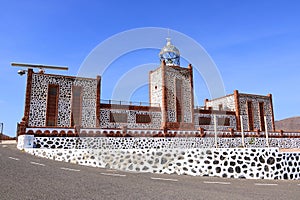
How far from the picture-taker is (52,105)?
645 inches

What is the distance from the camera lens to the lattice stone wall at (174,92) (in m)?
19.9

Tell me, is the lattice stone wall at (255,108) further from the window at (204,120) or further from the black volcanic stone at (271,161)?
the black volcanic stone at (271,161)

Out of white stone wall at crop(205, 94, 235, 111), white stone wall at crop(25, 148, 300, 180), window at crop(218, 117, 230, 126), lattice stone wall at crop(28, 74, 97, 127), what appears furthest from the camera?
white stone wall at crop(205, 94, 235, 111)

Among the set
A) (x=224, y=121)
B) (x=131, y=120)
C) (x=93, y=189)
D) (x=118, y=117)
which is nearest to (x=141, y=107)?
(x=131, y=120)

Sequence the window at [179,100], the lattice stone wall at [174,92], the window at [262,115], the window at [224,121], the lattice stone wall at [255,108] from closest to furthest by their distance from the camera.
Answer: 1. the lattice stone wall at [174,92]
2. the window at [179,100]
3. the window at [224,121]
4. the lattice stone wall at [255,108]
5. the window at [262,115]

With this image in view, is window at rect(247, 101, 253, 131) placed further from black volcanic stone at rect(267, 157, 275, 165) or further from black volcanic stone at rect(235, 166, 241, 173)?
black volcanic stone at rect(235, 166, 241, 173)

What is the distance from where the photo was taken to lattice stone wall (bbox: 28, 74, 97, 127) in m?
15.7

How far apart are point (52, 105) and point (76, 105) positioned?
1642 mm

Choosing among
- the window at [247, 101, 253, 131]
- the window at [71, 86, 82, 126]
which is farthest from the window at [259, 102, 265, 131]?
the window at [71, 86, 82, 126]

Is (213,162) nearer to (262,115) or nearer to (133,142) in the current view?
(133,142)

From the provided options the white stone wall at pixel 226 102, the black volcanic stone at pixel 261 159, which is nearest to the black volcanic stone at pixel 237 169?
the black volcanic stone at pixel 261 159

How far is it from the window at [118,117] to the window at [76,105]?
8.50 ft

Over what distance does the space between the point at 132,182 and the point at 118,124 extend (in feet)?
42.0

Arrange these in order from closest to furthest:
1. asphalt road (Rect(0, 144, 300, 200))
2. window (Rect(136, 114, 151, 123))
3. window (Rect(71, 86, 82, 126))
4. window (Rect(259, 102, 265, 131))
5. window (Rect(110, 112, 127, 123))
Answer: asphalt road (Rect(0, 144, 300, 200)) → window (Rect(71, 86, 82, 126)) → window (Rect(110, 112, 127, 123)) → window (Rect(136, 114, 151, 123)) → window (Rect(259, 102, 265, 131))
